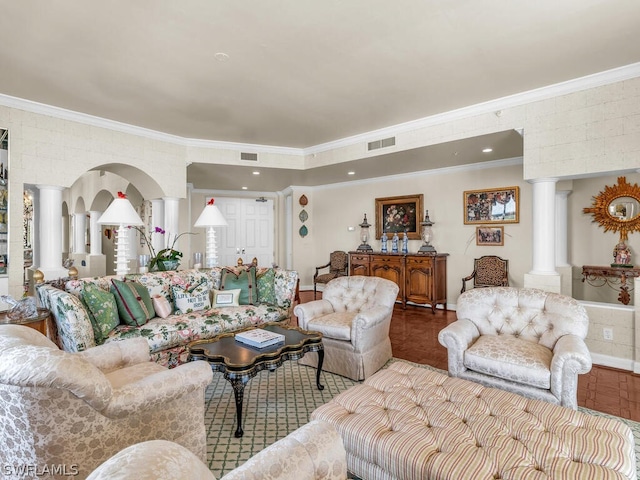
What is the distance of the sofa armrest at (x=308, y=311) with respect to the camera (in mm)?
3295

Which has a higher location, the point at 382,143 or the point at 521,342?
the point at 382,143

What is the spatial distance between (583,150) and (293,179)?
15.5ft

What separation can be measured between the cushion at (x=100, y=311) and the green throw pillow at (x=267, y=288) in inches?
59.8

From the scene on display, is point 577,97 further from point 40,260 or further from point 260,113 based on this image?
point 40,260

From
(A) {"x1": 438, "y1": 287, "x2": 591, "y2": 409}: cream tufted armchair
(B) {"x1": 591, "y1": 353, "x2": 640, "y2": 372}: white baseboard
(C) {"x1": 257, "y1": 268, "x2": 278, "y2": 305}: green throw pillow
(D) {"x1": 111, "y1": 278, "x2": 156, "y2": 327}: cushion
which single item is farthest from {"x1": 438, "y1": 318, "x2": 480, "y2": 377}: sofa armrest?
(D) {"x1": 111, "y1": 278, "x2": 156, "y2": 327}: cushion

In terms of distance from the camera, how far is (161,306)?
11.0ft

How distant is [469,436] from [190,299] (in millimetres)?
2935

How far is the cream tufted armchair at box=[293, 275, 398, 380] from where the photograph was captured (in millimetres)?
2961

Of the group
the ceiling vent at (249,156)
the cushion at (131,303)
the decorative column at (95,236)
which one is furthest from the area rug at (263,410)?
the decorative column at (95,236)

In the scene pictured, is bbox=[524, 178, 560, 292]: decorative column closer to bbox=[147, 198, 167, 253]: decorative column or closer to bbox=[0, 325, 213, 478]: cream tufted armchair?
bbox=[0, 325, 213, 478]: cream tufted armchair

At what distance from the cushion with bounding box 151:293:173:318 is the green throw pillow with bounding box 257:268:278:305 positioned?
1007 millimetres

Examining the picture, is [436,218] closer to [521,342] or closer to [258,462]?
[521,342]

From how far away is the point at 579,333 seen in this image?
2396mm

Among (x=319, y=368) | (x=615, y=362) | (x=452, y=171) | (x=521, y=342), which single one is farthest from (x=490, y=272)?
(x=319, y=368)
